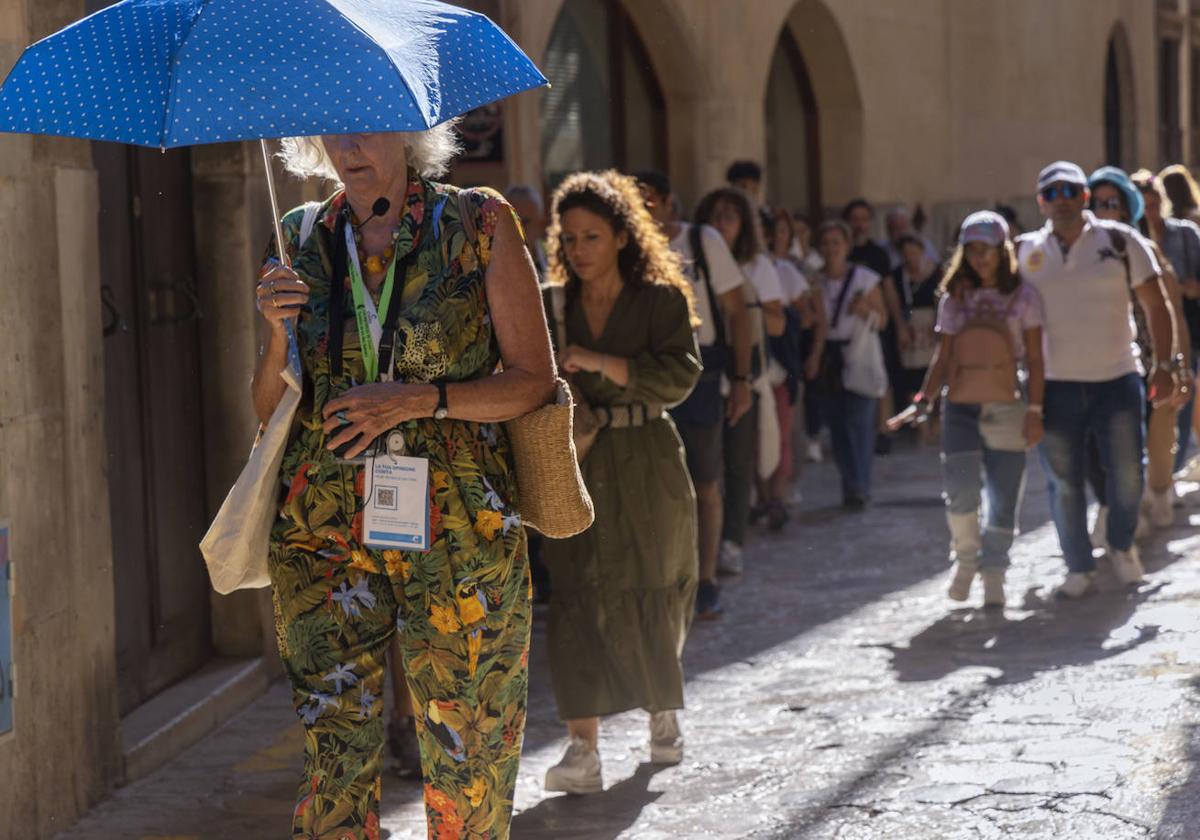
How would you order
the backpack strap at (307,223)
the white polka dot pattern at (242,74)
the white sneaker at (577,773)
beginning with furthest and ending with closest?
1. the white sneaker at (577,773)
2. the backpack strap at (307,223)
3. the white polka dot pattern at (242,74)

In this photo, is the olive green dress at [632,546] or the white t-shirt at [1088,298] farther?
the white t-shirt at [1088,298]

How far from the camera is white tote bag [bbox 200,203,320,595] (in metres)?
3.75

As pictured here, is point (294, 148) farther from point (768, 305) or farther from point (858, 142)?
point (858, 142)

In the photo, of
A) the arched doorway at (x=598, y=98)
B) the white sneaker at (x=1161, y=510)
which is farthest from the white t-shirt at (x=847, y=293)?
the arched doorway at (x=598, y=98)

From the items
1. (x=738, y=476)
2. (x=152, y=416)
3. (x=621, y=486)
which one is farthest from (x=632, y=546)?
(x=738, y=476)

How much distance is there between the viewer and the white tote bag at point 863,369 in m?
11.8

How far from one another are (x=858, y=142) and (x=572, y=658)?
12.5m

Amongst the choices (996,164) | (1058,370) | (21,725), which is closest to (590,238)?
(21,725)

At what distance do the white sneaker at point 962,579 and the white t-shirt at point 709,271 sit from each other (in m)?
1.36

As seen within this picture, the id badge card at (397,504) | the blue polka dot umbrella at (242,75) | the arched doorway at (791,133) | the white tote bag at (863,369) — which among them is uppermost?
A: the arched doorway at (791,133)

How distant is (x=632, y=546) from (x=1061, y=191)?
3109 mm

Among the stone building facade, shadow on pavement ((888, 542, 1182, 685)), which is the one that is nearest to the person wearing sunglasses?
shadow on pavement ((888, 542, 1182, 685))

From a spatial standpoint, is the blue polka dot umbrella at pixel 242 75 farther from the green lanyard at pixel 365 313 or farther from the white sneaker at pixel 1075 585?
the white sneaker at pixel 1075 585

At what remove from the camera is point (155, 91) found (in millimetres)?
3607
